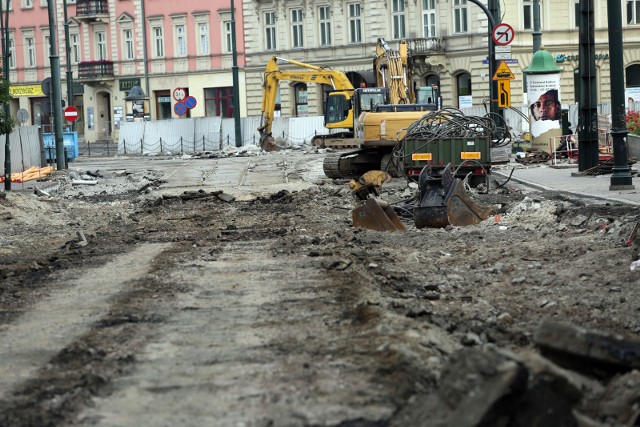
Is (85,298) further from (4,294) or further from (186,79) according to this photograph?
(186,79)

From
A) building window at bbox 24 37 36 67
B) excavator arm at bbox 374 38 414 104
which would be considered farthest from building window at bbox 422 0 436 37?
building window at bbox 24 37 36 67

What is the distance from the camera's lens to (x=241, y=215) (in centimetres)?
2028

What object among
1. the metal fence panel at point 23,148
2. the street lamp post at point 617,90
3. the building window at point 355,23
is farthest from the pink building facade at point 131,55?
the street lamp post at point 617,90

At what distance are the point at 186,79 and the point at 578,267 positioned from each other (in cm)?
6137

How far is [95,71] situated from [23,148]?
36.7 metres

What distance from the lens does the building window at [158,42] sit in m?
73.4

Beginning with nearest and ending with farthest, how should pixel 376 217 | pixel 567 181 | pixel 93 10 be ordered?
Result: 1. pixel 376 217
2. pixel 567 181
3. pixel 93 10

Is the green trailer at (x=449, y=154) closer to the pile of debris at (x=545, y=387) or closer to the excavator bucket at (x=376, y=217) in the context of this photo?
the excavator bucket at (x=376, y=217)

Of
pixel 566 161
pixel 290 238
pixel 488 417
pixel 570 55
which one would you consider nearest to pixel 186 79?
pixel 570 55

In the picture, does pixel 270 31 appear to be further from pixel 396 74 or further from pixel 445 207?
pixel 445 207

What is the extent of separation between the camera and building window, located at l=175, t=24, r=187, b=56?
72.4 m

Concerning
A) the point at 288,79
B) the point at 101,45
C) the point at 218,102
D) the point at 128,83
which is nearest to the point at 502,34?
the point at 288,79

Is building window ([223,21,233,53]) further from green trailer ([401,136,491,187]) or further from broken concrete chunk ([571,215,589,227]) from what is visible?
broken concrete chunk ([571,215,589,227])

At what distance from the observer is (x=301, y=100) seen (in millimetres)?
67500
